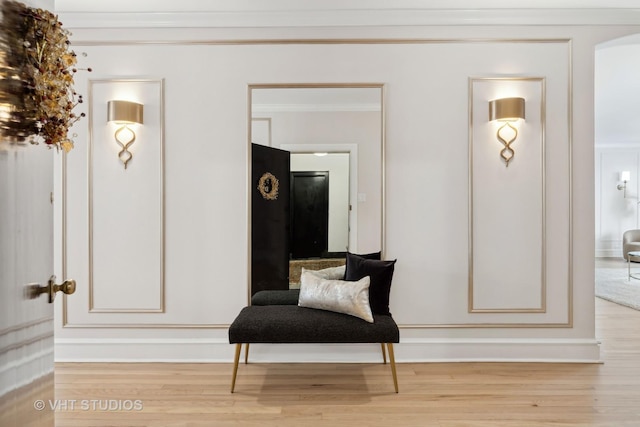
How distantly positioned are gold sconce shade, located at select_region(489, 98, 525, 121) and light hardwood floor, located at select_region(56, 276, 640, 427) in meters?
1.86

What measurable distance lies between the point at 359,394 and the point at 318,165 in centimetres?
164

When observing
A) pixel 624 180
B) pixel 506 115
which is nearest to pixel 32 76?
pixel 506 115

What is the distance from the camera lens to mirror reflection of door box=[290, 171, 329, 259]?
2.99 metres

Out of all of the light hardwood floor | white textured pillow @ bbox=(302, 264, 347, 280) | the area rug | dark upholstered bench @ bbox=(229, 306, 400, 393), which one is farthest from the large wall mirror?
the area rug

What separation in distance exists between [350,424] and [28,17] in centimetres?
231

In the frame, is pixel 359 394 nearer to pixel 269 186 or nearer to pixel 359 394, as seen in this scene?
pixel 359 394

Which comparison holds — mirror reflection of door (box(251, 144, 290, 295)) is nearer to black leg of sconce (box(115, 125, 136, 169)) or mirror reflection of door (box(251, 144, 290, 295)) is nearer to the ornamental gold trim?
the ornamental gold trim

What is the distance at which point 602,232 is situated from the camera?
879 cm

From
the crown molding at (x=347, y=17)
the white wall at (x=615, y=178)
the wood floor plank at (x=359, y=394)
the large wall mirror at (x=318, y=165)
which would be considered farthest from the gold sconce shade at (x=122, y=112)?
the white wall at (x=615, y=178)

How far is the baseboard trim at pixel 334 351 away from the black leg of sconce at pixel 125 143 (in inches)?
55.5

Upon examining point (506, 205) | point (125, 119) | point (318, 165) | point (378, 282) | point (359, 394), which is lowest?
point (359, 394)

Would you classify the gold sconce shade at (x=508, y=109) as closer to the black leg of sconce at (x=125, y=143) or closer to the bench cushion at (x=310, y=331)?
the bench cushion at (x=310, y=331)

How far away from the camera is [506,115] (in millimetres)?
2869

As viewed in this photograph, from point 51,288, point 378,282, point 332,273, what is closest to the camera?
point 51,288
